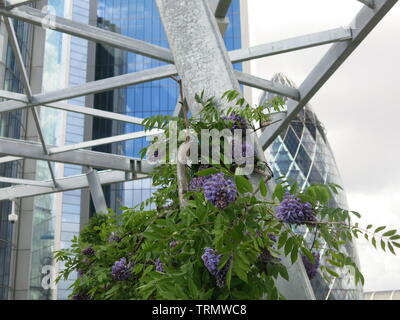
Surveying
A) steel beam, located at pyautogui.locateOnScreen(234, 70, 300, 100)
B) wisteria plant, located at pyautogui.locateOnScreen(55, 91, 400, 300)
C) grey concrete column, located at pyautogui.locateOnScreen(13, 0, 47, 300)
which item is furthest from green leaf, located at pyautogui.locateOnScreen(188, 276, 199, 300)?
grey concrete column, located at pyautogui.locateOnScreen(13, 0, 47, 300)

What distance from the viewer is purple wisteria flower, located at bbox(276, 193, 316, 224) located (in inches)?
49.3

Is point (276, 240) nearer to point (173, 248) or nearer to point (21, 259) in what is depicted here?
point (173, 248)

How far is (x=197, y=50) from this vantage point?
183 centimetres

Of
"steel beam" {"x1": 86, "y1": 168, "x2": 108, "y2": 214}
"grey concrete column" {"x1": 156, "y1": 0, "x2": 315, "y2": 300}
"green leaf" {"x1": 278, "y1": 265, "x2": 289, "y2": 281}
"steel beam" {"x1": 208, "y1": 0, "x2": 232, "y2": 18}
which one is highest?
"steel beam" {"x1": 208, "y1": 0, "x2": 232, "y2": 18}

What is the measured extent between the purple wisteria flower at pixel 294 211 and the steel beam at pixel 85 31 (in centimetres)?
523

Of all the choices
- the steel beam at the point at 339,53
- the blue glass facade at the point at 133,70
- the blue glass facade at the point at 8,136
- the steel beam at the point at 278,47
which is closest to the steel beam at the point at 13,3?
the steel beam at the point at 278,47

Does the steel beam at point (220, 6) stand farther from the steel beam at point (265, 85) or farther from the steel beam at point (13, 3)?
the steel beam at point (13, 3)

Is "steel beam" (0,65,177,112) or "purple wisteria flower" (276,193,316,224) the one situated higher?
"steel beam" (0,65,177,112)

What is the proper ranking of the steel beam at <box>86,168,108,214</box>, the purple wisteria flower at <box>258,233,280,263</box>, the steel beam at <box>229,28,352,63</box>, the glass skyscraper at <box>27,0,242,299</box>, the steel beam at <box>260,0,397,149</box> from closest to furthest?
the purple wisteria flower at <box>258,233,280,263</box>
the steel beam at <box>260,0,397,149</box>
the steel beam at <box>229,28,352,63</box>
the steel beam at <box>86,168,108,214</box>
the glass skyscraper at <box>27,0,242,299</box>

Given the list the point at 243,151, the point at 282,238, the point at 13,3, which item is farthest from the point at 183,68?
the point at 13,3

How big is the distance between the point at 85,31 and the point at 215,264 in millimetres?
5404

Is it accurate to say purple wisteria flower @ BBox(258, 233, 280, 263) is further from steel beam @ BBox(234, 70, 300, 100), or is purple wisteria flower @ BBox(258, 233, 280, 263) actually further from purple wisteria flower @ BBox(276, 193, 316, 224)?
steel beam @ BBox(234, 70, 300, 100)

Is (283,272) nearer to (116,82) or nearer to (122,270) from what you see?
(122,270)

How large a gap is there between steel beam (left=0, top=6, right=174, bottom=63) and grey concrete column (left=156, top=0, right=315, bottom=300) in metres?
4.35
